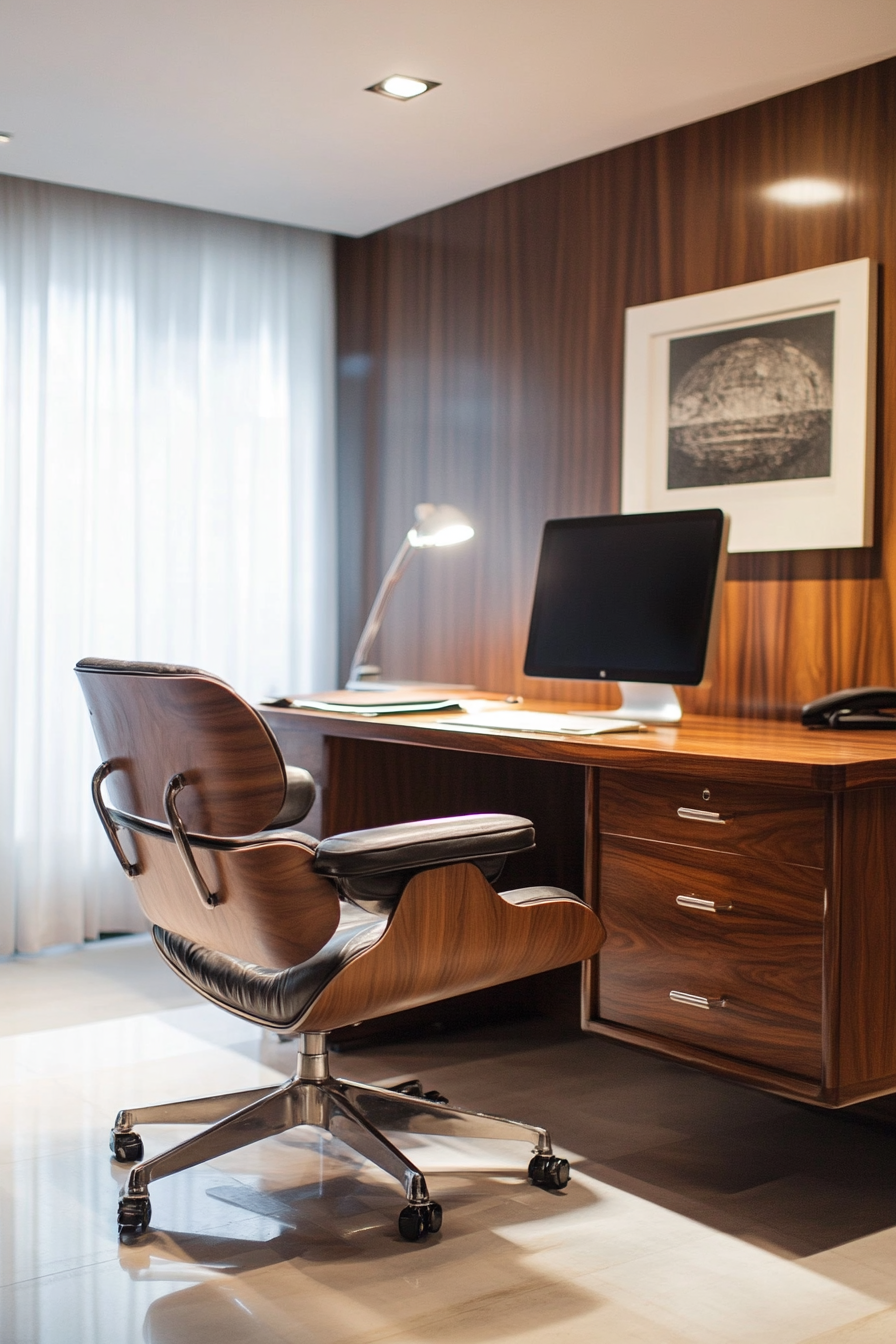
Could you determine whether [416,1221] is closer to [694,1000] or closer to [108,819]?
[694,1000]

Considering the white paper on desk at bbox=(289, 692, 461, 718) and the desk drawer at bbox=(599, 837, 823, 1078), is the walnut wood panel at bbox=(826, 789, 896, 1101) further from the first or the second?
the white paper on desk at bbox=(289, 692, 461, 718)

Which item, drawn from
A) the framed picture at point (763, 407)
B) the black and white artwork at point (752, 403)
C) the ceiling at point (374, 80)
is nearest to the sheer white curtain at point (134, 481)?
the ceiling at point (374, 80)

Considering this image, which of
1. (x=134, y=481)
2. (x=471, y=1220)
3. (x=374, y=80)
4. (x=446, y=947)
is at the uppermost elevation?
(x=374, y=80)

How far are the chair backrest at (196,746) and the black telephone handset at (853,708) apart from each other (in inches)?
47.5

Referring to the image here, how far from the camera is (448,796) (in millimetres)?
3467

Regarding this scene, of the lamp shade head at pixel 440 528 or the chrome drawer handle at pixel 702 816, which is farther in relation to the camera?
the lamp shade head at pixel 440 528

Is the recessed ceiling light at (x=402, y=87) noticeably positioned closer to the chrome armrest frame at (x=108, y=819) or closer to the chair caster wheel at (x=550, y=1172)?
the chrome armrest frame at (x=108, y=819)

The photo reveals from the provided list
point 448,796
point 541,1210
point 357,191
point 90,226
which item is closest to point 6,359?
point 90,226

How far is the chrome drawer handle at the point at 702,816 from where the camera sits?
88.8 inches

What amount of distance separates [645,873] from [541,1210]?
0.59 m

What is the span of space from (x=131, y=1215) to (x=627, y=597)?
5.13ft

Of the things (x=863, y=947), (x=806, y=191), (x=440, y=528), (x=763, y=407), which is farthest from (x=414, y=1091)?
(x=806, y=191)

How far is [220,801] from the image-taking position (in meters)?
Result: 2.04

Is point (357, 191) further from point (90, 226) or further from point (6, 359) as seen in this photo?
point (6, 359)
